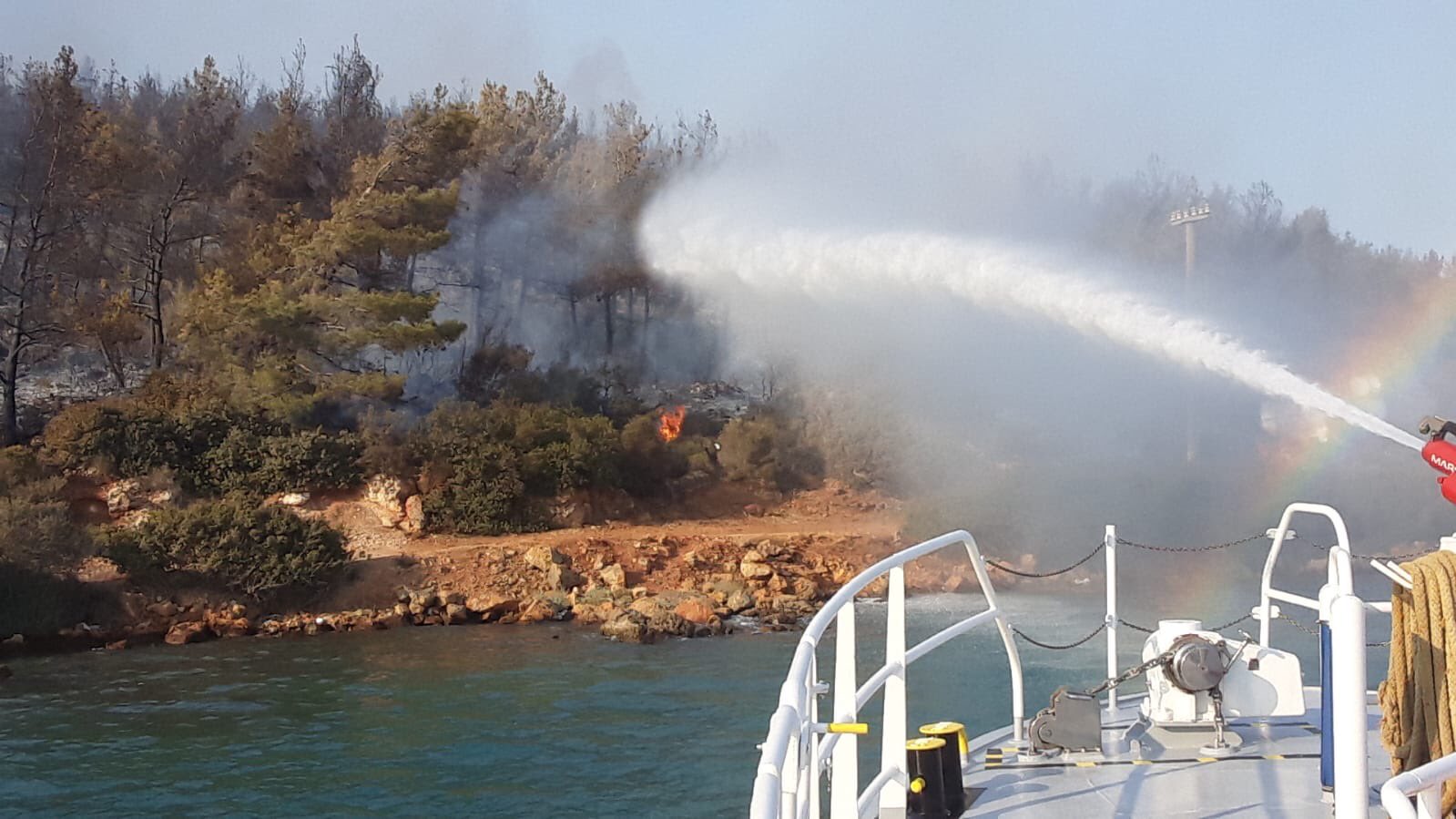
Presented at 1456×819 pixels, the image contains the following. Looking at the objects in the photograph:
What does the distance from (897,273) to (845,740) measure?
31362mm

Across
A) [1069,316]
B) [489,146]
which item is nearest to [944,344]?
[489,146]

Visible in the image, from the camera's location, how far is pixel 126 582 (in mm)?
24922

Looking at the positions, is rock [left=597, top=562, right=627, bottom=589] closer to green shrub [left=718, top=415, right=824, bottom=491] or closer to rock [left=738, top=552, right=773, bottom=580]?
rock [left=738, top=552, right=773, bottom=580]

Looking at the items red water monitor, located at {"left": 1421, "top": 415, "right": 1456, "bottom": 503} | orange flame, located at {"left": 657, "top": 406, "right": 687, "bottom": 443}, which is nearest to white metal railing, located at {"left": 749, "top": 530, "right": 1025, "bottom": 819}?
red water monitor, located at {"left": 1421, "top": 415, "right": 1456, "bottom": 503}

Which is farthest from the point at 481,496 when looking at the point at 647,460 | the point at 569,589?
the point at 647,460

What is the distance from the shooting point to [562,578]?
28.0 m

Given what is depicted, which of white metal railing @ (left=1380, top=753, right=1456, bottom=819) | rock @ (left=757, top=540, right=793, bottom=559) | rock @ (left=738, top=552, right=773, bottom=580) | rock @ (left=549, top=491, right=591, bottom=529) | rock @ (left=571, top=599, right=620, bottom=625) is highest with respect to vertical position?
white metal railing @ (left=1380, top=753, right=1456, bottom=819)

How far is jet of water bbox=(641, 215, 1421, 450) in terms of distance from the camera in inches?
772

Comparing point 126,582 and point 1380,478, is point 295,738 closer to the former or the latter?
point 126,582

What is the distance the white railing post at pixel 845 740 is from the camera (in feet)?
13.7

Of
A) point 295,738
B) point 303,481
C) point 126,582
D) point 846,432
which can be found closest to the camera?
point 295,738

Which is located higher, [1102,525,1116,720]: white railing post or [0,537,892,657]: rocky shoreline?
[1102,525,1116,720]: white railing post

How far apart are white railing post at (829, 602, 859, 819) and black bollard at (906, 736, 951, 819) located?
1.81 metres

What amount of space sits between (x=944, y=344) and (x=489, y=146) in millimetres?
17867
